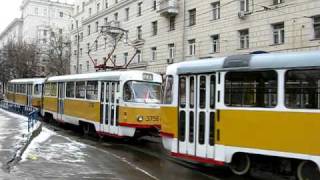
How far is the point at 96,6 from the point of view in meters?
61.3

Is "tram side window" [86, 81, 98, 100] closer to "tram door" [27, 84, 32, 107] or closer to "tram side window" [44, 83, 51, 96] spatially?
"tram side window" [44, 83, 51, 96]

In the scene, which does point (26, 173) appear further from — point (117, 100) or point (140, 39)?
point (140, 39)

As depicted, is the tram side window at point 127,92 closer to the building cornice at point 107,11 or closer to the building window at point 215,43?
the building window at point 215,43

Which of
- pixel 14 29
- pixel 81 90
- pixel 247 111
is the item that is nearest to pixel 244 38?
pixel 81 90

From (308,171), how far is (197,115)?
302 centimetres

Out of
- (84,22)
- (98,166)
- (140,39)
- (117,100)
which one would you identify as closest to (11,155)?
(98,166)

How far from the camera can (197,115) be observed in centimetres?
1202

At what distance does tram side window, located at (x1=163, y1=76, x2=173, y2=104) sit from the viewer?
13052 mm

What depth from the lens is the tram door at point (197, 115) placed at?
38.2 ft

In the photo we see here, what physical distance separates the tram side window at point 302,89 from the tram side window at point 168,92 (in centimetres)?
360

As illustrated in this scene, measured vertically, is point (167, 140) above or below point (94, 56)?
below

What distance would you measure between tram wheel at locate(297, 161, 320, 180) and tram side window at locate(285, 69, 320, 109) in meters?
1.08

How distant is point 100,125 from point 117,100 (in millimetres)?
1673

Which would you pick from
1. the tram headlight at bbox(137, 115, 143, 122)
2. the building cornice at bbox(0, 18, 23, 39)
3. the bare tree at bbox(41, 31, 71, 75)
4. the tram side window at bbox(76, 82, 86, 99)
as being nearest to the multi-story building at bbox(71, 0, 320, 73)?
the bare tree at bbox(41, 31, 71, 75)
